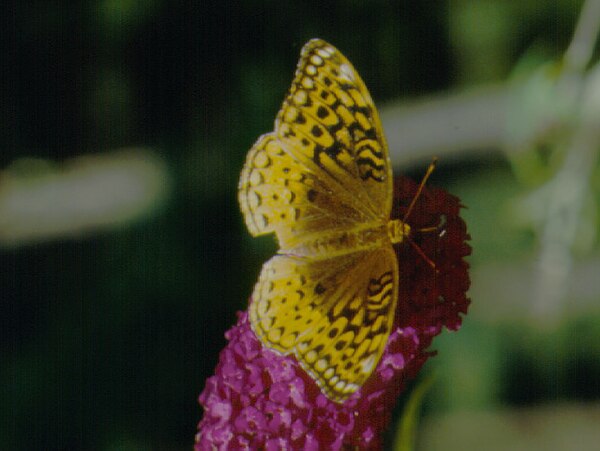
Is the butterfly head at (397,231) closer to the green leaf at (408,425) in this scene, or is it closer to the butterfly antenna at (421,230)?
the butterfly antenna at (421,230)

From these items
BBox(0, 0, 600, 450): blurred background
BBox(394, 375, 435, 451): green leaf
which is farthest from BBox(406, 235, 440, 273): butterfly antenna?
BBox(0, 0, 600, 450): blurred background

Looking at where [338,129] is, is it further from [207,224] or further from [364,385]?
[207,224]

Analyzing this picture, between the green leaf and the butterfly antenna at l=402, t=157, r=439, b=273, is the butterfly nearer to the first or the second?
the butterfly antenna at l=402, t=157, r=439, b=273

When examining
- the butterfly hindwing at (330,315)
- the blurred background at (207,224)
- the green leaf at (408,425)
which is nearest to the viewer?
the butterfly hindwing at (330,315)

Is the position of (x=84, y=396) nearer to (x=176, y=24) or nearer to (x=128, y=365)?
(x=128, y=365)

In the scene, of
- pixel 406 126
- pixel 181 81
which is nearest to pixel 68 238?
pixel 181 81

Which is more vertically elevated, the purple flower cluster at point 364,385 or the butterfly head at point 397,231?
the butterfly head at point 397,231

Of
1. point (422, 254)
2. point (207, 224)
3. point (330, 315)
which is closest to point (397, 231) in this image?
point (422, 254)

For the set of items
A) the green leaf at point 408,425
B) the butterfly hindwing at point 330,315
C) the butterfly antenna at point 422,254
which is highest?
the butterfly antenna at point 422,254

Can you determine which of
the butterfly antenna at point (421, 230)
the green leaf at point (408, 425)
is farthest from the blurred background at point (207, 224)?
the green leaf at point (408, 425)
